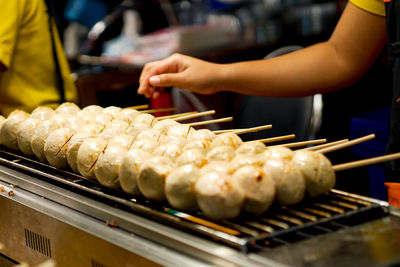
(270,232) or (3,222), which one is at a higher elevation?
(270,232)

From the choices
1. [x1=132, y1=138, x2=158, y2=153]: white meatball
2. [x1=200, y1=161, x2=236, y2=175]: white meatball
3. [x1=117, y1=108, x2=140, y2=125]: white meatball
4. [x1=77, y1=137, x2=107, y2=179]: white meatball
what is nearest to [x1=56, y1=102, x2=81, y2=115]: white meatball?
[x1=117, y1=108, x2=140, y2=125]: white meatball

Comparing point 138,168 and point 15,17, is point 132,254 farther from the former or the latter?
point 15,17

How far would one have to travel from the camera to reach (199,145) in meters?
1.80

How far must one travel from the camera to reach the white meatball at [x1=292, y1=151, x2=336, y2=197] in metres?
1.55

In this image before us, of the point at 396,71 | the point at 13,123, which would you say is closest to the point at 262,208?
the point at 396,71

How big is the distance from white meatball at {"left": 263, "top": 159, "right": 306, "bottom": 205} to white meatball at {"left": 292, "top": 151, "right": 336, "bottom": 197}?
0.03 metres

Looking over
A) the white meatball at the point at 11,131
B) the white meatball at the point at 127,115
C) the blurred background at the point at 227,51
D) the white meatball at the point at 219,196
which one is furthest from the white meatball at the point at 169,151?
the blurred background at the point at 227,51

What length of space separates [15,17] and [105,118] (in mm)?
1650

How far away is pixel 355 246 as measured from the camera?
1272 mm

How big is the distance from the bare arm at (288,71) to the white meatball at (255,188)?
1194 millimetres

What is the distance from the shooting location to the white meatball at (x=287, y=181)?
4.93 feet

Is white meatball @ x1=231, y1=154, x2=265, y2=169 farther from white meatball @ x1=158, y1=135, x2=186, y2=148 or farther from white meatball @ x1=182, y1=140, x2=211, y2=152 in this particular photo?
white meatball @ x1=158, y1=135, x2=186, y2=148

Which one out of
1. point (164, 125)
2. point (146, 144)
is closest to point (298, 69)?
point (164, 125)

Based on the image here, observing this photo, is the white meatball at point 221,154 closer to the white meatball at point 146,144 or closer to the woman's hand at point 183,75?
Result: the white meatball at point 146,144
